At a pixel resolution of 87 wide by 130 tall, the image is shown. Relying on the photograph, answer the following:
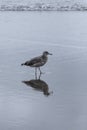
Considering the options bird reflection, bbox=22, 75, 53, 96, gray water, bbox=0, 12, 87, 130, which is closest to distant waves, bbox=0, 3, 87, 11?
gray water, bbox=0, 12, 87, 130

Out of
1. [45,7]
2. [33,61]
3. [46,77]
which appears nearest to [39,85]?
[46,77]

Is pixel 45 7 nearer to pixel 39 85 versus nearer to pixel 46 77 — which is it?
pixel 46 77

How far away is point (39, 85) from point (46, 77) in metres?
0.56

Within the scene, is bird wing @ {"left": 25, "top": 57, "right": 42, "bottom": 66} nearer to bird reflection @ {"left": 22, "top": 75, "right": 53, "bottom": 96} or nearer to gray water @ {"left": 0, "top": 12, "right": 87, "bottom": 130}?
gray water @ {"left": 0, "top": 12, "right": 87, "bottom": 130}

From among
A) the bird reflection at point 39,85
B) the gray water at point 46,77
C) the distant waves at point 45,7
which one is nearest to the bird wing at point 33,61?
the gray water at point 46,77

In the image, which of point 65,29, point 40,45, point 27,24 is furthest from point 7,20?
point 40,45

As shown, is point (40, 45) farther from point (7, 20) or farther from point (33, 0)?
point (33, 0)

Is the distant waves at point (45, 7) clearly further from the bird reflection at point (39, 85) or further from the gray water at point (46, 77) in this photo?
the bird reflection at point (39, 85)

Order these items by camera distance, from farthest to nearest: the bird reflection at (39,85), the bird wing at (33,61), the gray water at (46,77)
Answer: the bird wing at (33,61), the bird reflection at (39,85), the gray water at (46,77)

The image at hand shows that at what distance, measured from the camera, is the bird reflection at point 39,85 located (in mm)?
8781

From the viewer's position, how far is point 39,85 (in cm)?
930

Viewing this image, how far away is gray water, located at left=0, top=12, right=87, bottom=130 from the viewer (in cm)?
706

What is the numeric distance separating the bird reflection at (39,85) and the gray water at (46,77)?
0.08 ft

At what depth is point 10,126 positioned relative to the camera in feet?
22.0
